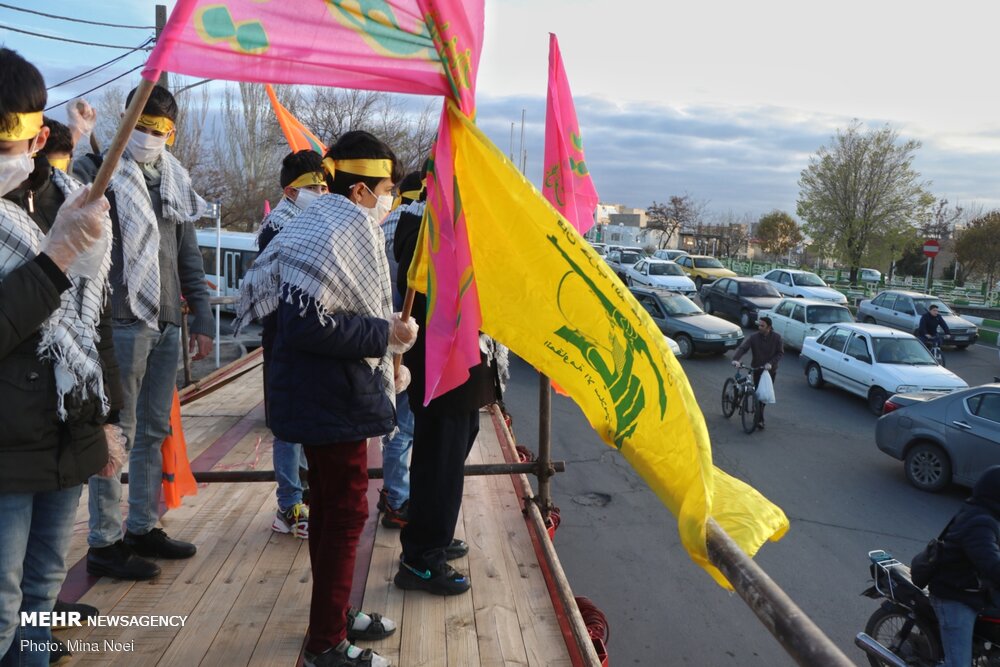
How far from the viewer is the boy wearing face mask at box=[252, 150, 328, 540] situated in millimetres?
3732

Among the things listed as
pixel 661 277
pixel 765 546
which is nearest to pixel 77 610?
pixel 765 546

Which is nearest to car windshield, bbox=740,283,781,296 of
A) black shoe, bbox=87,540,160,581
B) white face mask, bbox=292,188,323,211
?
white face mask, bbox=292,188,323,211

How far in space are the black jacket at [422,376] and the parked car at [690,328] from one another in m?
14.3

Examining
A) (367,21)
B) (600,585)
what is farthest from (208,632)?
(600,585)

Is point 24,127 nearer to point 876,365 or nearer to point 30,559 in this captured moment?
point 30,559

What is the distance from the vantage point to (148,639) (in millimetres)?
2766

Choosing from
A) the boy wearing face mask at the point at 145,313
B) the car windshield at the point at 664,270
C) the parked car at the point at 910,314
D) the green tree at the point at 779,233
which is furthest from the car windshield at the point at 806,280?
the green tree at the point at 779,233

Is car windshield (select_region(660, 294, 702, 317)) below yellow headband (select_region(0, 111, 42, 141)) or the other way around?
below

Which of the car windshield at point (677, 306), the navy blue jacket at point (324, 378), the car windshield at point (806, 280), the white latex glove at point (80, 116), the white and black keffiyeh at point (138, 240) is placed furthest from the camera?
the car windshield at point (806, 280)

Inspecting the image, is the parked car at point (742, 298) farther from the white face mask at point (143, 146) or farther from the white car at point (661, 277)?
the white face mask at point (143, 146)

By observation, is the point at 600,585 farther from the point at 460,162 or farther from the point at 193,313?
the point at 460,162

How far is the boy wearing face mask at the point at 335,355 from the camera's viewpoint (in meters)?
2.44

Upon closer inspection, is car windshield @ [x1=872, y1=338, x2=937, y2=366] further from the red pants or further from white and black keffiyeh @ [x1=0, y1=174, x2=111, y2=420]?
white and black keffiyeh @ [x1=0, y1=174, x2=111, y2=420]

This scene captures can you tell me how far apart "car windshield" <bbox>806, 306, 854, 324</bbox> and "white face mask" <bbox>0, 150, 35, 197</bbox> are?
1886 cm
